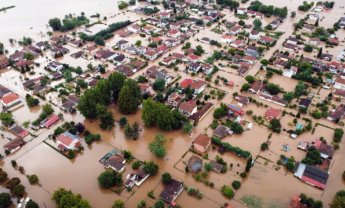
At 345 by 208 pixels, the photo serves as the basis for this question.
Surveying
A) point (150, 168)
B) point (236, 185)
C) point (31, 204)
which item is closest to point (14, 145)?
point (31, 204)

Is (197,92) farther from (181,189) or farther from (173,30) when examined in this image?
(173,30)

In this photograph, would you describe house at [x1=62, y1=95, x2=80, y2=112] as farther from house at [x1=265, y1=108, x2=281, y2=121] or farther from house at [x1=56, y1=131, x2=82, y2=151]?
house at [x1=265, y1=108, x2=281, y2=121]

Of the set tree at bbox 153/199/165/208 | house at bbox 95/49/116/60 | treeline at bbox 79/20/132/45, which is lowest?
tree at bbox 153/199/165/208

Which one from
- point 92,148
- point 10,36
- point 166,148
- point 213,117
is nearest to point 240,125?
point 213,117

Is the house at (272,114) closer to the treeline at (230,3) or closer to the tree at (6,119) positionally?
the tree at (6,119)

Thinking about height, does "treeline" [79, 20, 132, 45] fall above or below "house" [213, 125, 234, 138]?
above

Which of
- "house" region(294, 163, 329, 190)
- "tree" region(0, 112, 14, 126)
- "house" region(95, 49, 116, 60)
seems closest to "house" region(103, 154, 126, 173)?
"tree" region(0, 112, 14, 126)
